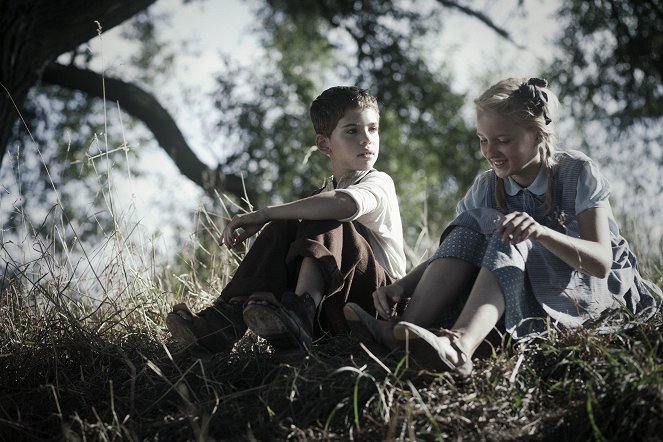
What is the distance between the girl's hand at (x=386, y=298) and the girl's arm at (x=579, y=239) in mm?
428

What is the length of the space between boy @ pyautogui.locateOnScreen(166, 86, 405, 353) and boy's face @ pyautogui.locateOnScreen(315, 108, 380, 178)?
0.13m

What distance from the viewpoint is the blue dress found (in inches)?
93.8

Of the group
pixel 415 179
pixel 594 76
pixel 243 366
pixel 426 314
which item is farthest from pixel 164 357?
pixel 415 179

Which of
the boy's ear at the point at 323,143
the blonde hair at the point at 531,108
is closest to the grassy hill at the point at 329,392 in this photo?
the blonde hair at the point at 531,108

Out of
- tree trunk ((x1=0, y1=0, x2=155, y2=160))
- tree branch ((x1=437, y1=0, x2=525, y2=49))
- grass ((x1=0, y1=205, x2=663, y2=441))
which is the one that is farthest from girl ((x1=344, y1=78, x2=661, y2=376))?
tree branch ((x1=437, y1=0, x2=525, y2=49))

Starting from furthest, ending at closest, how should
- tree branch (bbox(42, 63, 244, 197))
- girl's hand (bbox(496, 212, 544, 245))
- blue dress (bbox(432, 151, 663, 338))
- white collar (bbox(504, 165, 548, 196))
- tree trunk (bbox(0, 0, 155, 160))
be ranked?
tree branch (bbox(42, 63, 244, 197)) → tree trunk (bbox(0, 0, 155, 160)) → white collar (bbox(504, 165, 548, 196)) → blue dress (bbox(432, 151, 663, 338)) → girl's hand (bbox(496, 212, 544, 245))

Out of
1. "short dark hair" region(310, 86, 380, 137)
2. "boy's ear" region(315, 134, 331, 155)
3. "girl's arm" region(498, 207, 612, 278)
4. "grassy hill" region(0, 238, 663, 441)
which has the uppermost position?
"short dark hair" region(310, 86, 380, 137)

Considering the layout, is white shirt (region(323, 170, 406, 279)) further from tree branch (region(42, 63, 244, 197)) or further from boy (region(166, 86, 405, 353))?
tree branch (region(42, 63, 244, 197))

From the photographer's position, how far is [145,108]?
7891mm

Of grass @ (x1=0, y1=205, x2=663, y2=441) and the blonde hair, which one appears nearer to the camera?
grass @ (x1=0, y1=205, x2=663, y2=441)

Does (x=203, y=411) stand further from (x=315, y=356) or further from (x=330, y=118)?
(x=330, y=118)

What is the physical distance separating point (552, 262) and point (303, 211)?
2.77 feet

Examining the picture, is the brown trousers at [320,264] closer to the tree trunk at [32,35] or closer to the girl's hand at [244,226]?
the girl's hand at [244,226]

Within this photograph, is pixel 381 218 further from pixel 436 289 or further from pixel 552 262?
pixel 552 262
